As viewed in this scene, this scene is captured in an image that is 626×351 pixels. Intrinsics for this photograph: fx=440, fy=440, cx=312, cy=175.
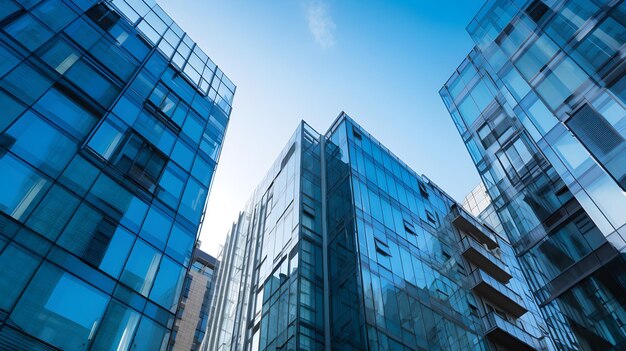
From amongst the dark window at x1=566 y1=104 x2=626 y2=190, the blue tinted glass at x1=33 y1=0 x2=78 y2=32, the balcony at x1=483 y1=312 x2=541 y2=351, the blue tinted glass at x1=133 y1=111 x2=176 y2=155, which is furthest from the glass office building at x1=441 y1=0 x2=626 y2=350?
the blue tinted glass at x1=33 y1=0 x2=78 y2=32

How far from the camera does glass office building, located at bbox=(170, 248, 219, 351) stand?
53528mm

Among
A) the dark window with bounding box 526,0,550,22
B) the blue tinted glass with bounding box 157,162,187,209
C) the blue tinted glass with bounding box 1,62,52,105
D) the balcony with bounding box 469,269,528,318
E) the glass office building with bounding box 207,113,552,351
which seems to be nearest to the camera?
the blue tinted glass with bounding box 1,62,52,105

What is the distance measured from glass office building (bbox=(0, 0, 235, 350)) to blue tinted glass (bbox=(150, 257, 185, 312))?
0.05 meters

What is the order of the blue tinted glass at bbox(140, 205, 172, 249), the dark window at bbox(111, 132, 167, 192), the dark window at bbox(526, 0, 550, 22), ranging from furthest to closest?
the dark window at bbox(526, 0, 550, 22) < the dark window at bbox(111, 132, 167, 192) < the blue tinted glass at bbox(140, 205, 172, 249)

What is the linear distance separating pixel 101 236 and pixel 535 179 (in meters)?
24.2

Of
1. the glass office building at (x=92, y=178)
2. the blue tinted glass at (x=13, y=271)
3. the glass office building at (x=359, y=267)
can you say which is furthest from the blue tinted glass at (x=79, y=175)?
the glass office building at (x=359, y=267)

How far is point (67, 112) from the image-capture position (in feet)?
65.1

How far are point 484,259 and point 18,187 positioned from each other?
3351 centimetres

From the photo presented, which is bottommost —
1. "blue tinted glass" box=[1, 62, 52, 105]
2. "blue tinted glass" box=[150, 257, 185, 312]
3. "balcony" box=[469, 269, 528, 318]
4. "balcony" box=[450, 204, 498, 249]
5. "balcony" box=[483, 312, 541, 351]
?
"blue tinted glass" box=[150, 257, 185, 312]

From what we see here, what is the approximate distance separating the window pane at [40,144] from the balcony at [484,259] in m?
30.1

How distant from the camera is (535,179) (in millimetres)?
27078

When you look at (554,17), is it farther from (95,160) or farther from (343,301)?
(95,160)

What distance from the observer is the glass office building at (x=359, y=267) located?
24750mm

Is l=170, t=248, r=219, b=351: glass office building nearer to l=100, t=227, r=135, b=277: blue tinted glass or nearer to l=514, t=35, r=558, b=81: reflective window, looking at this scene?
l=100, t=227, r=135, b=277: blue tinted glass
